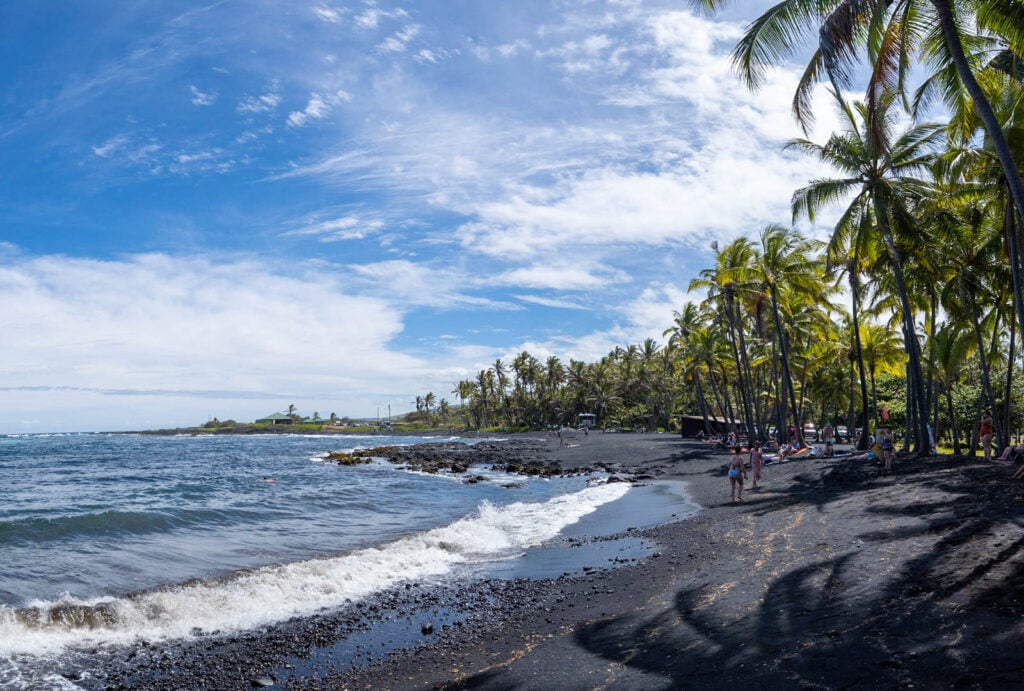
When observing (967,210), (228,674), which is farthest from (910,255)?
(228,674)

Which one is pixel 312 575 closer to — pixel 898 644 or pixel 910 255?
pixel 898 644

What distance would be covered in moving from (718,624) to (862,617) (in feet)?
5.32

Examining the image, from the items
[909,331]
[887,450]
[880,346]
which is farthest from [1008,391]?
[880,346]

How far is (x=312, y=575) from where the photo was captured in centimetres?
1308

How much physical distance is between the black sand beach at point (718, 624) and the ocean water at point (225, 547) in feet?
4.53

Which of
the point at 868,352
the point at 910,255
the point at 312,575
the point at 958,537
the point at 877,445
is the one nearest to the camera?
the point at 958,537

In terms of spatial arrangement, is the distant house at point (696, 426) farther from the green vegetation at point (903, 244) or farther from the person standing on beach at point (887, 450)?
the person standing on beach at point (887, 450)

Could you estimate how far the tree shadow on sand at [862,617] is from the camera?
19.2 ft

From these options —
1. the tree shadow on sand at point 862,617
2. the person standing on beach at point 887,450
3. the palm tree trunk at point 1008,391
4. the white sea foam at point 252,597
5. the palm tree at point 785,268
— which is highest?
the palm tree at point 785,268

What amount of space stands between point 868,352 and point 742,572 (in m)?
32.8

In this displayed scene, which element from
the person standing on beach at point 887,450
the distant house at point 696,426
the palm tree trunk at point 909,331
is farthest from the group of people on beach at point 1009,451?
the distant house at point 696,426

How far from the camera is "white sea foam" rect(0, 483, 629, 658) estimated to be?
990 cm

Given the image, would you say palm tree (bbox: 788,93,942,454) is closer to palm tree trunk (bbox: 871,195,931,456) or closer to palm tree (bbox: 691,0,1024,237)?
palm tree trunk (bbox: 871,195,931,456)

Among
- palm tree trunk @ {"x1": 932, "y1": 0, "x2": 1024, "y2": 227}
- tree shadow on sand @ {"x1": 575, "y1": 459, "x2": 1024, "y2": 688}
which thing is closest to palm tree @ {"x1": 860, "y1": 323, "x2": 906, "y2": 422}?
tree shadow on sand @ {"x1": 575, "y1": 459, "x2": 1024, "y2": 688}
